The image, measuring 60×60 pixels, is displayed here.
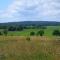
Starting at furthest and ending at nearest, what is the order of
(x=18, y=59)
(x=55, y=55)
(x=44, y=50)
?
(x=44, y=50) < (x=55, y=55) < (x=18, y=59)

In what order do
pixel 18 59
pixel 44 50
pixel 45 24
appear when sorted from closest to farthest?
pixel 18 59 → pixel 44 50 → pixel 45 24

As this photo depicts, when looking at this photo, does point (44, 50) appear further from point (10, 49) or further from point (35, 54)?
point (10, 49)

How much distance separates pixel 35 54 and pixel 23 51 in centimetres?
59

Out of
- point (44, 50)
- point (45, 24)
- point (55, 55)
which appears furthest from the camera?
point (45, 24)

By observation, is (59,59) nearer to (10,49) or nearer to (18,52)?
(18,52)

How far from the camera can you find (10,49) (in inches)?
418

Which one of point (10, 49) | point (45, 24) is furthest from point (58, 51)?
point (45, 24)

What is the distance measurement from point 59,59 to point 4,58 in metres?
2.03

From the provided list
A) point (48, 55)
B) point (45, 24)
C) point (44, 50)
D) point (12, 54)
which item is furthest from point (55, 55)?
point (45, 24)

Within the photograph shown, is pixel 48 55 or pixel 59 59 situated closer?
pixel 59 59

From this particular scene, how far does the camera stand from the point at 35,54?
31.8ft

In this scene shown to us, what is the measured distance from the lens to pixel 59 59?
29.3 feet

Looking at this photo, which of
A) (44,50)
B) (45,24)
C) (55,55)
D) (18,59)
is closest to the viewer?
(18,59)

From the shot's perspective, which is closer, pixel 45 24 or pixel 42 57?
pixel 42 57
